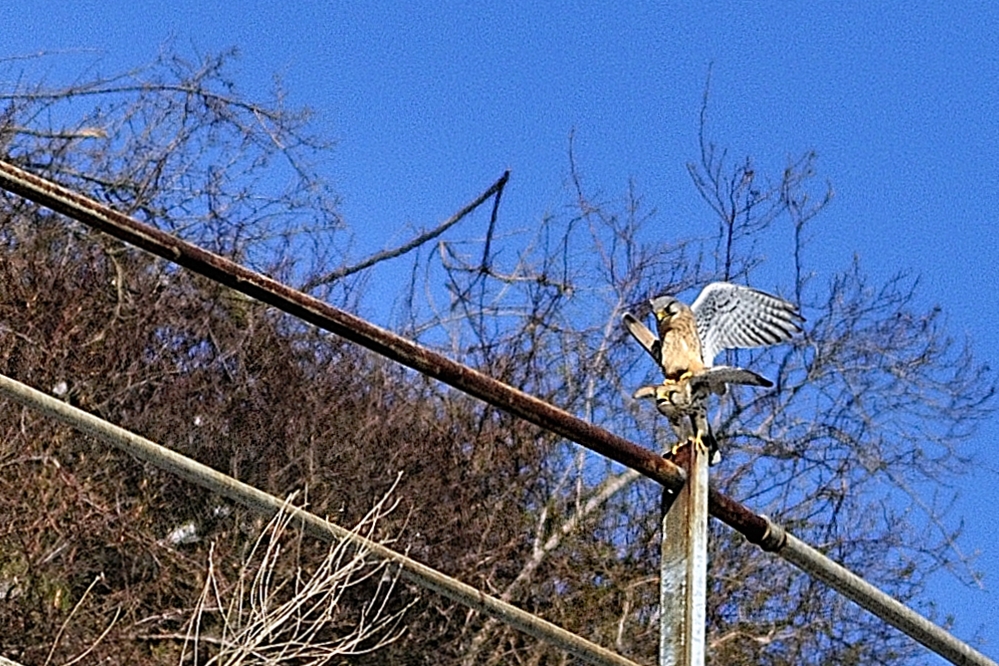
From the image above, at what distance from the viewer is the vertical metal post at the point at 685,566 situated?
1302 millimetres

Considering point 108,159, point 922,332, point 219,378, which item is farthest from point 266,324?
point 922,332

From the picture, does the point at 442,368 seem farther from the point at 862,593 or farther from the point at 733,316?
the point at 733,316

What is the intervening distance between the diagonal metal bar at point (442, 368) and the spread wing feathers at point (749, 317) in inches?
32.5

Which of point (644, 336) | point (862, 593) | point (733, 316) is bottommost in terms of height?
point (862, 593)

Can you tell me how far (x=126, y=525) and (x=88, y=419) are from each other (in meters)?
4.78

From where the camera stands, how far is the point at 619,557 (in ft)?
23.4

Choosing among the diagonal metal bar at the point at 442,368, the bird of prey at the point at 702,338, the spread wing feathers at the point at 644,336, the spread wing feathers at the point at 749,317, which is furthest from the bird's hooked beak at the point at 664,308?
the diagonal metal bar at the point at 442,368

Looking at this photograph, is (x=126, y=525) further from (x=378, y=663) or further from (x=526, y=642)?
(x=526, y=642)

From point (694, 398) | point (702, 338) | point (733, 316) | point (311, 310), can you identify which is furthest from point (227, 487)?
point (733, 316)

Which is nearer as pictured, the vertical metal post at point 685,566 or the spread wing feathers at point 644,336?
the vertical metal post at point 685,566

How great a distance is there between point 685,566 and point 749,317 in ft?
3.62

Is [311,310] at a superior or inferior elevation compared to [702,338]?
inferior

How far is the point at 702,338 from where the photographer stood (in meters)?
2.10

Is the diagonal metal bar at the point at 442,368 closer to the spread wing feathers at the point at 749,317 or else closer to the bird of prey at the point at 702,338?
the bird of prey at the point at 702,338
